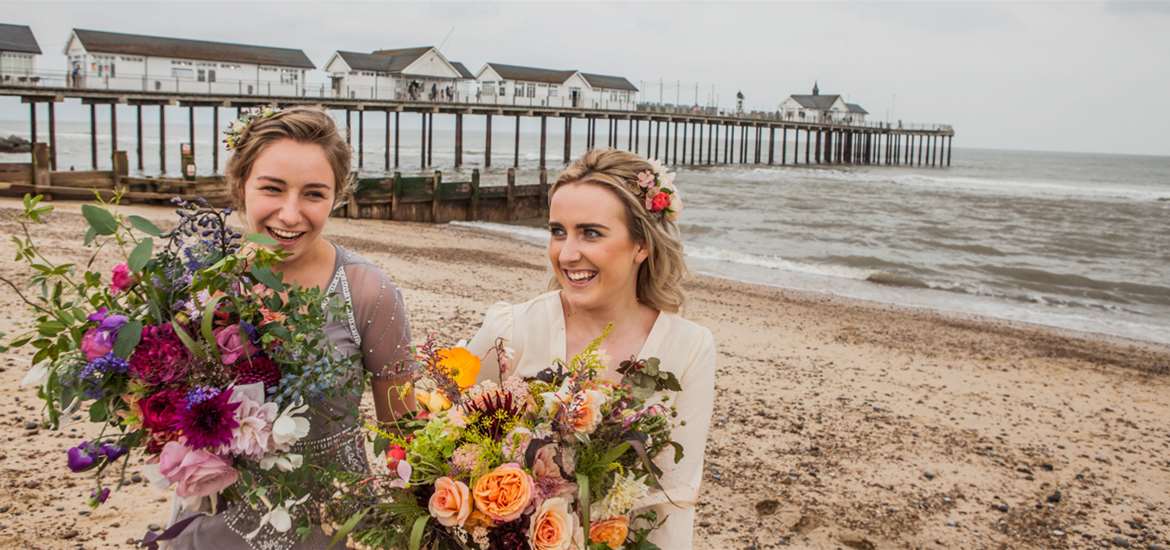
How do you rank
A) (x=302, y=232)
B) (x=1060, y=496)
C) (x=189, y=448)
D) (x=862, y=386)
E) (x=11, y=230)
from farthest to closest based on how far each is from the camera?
(x=11, y=230) < (x=862, y=386) < (x=1060, y=496) < (x=302, y=232) < (x=189, y=448)

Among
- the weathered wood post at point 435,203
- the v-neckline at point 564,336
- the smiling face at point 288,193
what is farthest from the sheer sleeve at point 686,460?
the weathered wood post at point 435,203

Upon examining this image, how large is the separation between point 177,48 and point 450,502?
4505 cm

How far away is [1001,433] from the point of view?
815 centimetres

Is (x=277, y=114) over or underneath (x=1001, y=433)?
over

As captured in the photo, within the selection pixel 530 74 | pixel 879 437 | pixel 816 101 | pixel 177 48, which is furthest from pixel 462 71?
pixel 879 437

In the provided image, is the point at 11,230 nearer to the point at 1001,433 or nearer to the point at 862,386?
the point at 862,386

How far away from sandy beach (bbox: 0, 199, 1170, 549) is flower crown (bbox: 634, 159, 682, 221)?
8.56 ft

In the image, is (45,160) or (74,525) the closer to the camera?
(74,525)

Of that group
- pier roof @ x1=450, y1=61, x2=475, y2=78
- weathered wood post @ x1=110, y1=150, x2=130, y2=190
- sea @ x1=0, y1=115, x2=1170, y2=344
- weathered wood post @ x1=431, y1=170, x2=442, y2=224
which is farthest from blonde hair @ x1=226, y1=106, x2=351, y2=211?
pier roof @ x1=450, y1=61, x2=475, y2=78

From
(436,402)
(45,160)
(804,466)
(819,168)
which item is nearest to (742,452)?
(804,466)

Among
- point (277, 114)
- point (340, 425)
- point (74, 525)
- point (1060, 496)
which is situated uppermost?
point (277, 114)

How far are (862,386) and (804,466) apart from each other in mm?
2996

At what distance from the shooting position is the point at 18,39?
1535 inches

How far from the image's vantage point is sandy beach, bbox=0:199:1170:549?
5410mm
